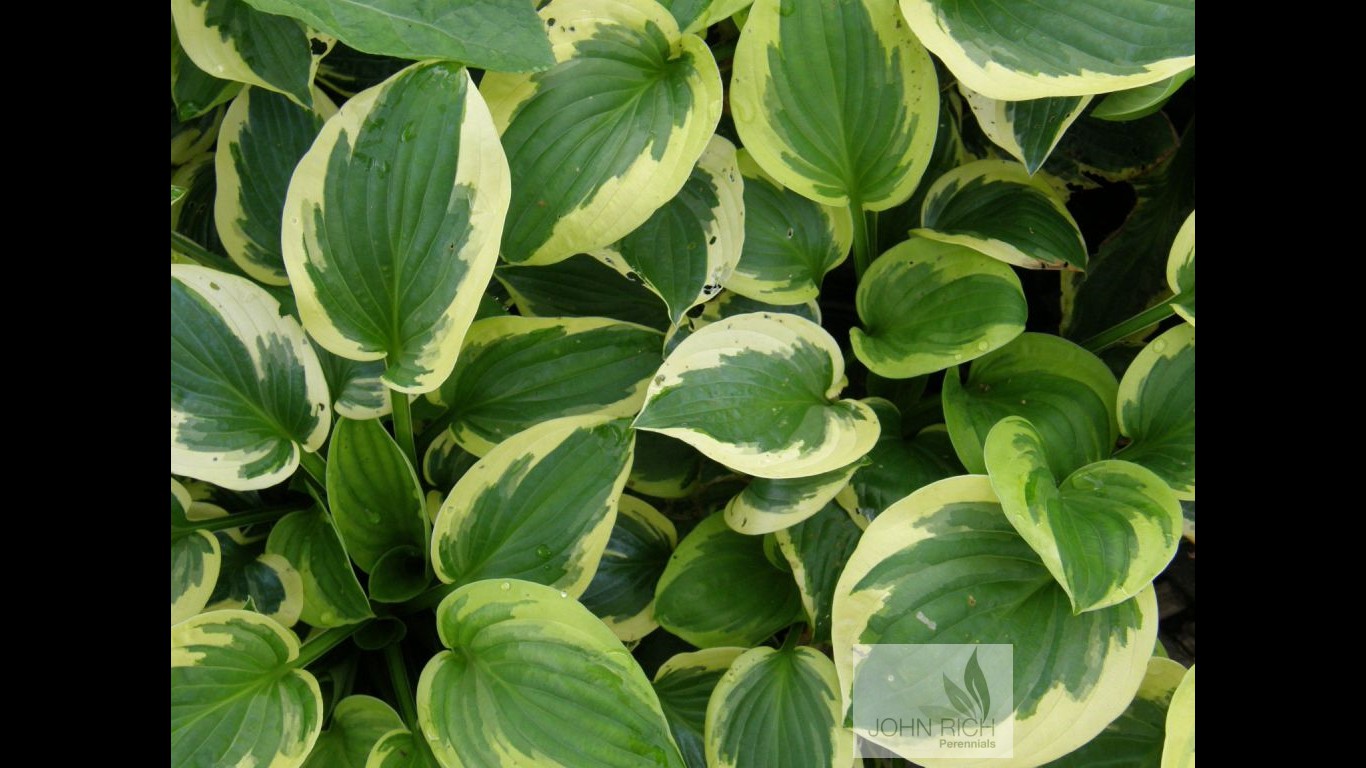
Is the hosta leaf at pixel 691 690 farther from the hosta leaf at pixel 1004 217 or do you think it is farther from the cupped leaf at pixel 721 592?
the hosta leaf at pixel 1004 217

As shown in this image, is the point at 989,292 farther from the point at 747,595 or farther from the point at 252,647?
the point at 252,647

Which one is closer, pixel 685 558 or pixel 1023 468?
pixel 1023 468

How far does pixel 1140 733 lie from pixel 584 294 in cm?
72

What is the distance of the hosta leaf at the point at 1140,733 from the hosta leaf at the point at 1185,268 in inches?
13.3

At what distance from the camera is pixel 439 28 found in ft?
2.53

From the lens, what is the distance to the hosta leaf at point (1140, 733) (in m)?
0.92

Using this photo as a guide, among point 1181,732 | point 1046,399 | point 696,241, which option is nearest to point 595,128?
point 696,241

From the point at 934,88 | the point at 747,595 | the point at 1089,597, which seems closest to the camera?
the point at 1089,597

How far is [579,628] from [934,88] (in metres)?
0.59

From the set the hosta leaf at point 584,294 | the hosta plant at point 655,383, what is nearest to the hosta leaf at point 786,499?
the hosta plant at point 655,383

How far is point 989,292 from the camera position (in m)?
0.94

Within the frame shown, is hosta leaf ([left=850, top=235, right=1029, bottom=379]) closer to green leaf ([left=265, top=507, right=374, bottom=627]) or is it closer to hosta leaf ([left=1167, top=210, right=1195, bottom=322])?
hosta leaf ([left=1167, top=210, right=1195, bottom=322])

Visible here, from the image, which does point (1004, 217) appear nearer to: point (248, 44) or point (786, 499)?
point (786, 499)

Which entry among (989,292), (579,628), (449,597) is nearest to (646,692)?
(579,628)
